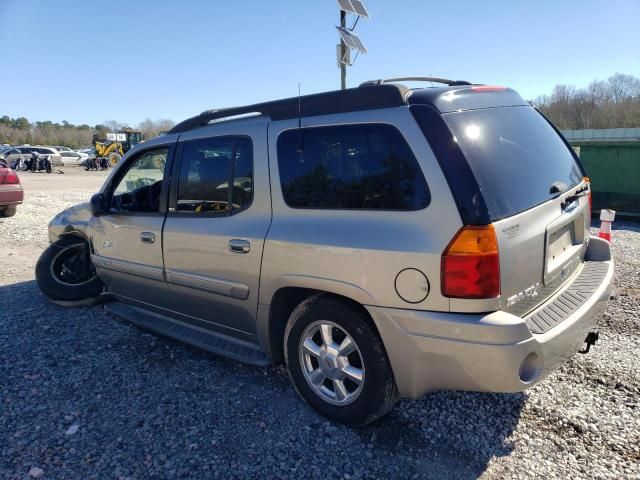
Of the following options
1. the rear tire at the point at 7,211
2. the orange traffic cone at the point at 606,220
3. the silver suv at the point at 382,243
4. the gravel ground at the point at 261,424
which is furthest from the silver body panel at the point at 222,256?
the rear tire at the point at 7,211

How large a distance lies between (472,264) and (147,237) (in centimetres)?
267

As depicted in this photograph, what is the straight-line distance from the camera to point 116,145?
127 ft

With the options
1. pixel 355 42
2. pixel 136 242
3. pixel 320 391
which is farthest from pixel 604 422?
pixel 355 42

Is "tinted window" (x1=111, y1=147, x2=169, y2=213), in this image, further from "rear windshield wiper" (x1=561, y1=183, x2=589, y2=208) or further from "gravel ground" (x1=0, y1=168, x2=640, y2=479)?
"rear windshield wiper" (x1=561, y1=183, x2=589, y2=208)

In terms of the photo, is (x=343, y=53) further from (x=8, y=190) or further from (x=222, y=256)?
(x=8, y=190)

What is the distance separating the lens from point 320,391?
280 cm

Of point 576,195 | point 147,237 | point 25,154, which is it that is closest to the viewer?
point 576,195

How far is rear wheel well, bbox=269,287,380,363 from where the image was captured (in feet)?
9.39

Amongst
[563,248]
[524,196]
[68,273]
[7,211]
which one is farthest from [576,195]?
[7,211]

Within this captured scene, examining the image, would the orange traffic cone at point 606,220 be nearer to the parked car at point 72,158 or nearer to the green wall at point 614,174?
the green wall at point 614,174

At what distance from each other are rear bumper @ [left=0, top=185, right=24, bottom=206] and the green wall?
1324 centimetres

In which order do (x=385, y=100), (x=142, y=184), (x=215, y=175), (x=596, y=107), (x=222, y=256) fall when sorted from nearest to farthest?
(x=385, y=100)
(x=222, y=256)
(x=215, y=175)
(x=142, y=184)
(x=596, y=107)

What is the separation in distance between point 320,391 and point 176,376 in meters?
1.21

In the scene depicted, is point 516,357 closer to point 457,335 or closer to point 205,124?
point 457,335
